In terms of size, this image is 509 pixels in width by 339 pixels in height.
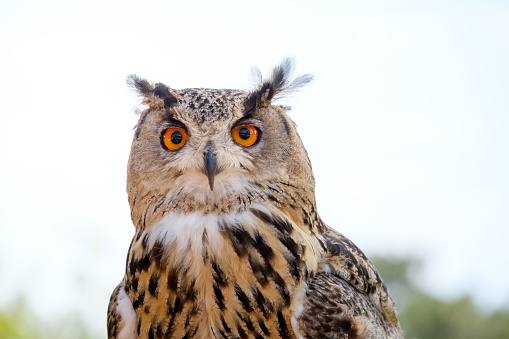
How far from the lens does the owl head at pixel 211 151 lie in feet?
7.33

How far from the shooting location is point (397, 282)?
50.1 feet

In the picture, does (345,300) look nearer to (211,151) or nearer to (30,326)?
(211,151)

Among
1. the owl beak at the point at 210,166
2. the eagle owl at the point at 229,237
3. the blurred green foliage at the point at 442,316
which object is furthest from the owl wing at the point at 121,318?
the blurred green foliage at the point at 442,316

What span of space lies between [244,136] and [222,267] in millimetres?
562

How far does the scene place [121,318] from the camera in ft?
7.59

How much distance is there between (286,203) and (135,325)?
2.60ft

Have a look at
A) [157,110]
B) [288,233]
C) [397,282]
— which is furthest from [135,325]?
[397,282]

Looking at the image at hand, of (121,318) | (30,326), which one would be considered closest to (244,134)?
(121,318)

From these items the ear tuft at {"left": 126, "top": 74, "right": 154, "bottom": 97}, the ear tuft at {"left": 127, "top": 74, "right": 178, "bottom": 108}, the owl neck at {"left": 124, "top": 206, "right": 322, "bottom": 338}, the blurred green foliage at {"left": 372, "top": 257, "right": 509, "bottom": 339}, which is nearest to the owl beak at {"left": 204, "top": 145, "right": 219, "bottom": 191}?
the owl neck at {"left": 124, "top": 206, "right": 322, "bottom": 338}

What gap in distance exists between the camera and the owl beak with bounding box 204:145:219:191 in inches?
83.5

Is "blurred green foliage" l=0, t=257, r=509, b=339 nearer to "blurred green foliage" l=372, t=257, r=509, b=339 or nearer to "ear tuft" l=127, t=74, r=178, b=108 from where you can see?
"blurred green foliage" l=372, t=257, r=509, b=339

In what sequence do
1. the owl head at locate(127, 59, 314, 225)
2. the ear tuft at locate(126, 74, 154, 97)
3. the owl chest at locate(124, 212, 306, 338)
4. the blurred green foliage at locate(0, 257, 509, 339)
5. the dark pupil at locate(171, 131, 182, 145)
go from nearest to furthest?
1. the owl chest at locate(124, 212, 306, 338)
2. the owl head at locate(127, 59, 314, 225)
3. the dark pupil at locate(171, 131, 182, 145)
4. the ear tuft at locate(126, 74, 154, 97)
5. the blurred green foliage at locate(0, 257, 509, 339)

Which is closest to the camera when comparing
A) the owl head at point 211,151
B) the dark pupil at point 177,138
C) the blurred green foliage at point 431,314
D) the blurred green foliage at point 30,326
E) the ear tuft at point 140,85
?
the owl head at point 211,151

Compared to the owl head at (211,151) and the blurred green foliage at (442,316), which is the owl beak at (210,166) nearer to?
the owl head at (211,151)
